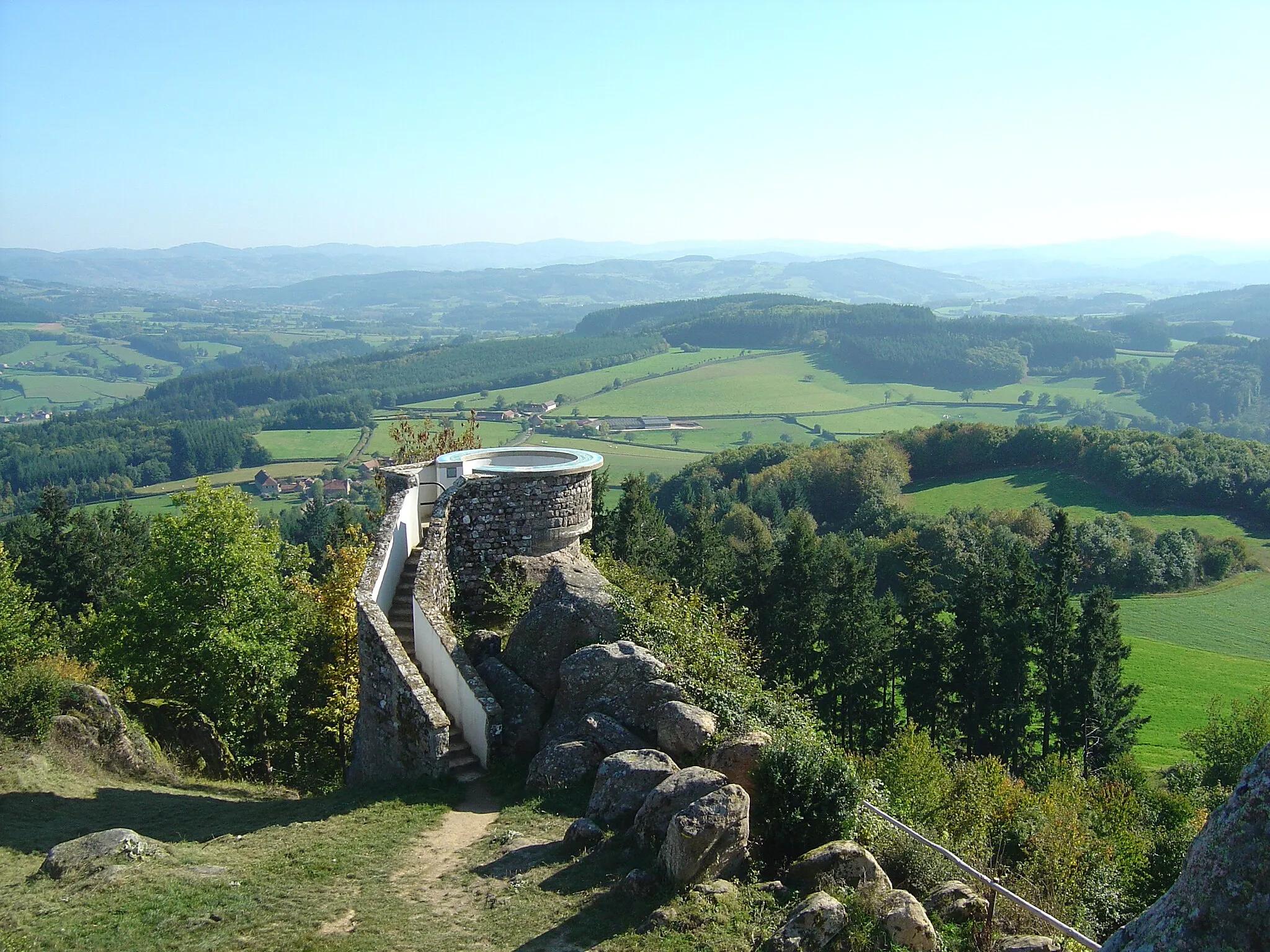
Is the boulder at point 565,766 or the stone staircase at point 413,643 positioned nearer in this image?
the boulder at point 565,766

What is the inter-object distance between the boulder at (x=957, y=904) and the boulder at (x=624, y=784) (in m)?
3.77

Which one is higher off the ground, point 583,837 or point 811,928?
point 811,928

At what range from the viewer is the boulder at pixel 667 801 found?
1089cm

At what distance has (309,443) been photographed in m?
149

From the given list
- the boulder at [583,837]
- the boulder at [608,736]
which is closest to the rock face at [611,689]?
the boulder at [608,736]

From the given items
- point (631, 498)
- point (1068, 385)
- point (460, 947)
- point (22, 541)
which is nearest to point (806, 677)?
point (631, 498)

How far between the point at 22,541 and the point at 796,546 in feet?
137

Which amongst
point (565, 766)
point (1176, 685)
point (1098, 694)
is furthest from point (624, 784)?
point (1176, 685)

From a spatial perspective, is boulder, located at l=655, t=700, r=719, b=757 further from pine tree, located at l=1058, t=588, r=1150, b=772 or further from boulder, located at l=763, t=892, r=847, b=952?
pine tree, located at l=1058, t=588, r=1150, b=772

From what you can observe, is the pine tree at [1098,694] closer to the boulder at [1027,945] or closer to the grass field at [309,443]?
the boulder at [1027,945]

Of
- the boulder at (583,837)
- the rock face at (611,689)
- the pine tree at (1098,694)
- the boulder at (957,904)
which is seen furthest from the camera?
the pine tree at (1098,694)

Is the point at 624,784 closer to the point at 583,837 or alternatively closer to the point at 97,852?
the point at 583,837

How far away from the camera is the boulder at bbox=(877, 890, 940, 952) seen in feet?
27.8

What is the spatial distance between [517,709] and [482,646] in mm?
2772
